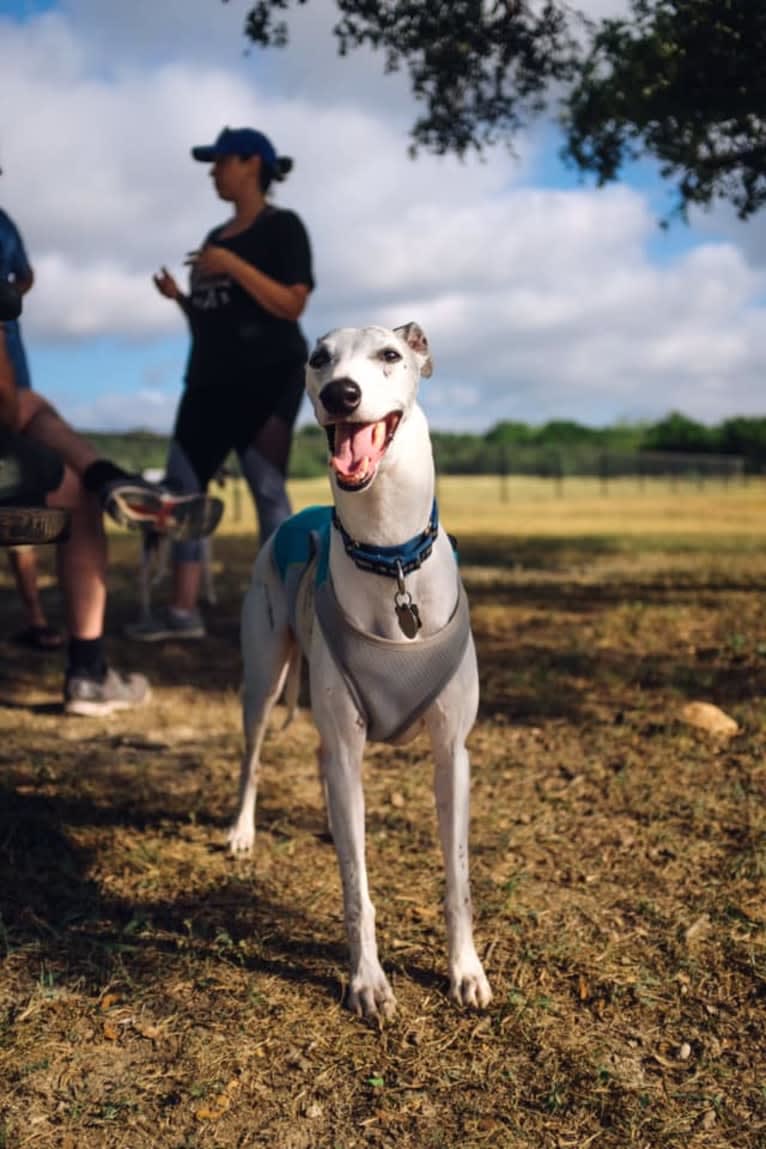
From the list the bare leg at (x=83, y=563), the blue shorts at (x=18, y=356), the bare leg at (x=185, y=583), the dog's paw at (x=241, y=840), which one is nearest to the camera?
the dog's paw at (x=241, y=840)

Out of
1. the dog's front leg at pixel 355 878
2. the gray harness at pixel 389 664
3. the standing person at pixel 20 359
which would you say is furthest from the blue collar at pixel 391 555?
the standing person at pixel 20 359

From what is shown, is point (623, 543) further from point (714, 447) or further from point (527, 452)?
point (714, 447)

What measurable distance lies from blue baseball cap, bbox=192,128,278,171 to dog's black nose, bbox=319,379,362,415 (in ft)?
12.7

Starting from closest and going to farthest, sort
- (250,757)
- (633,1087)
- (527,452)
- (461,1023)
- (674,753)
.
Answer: (633,1087) < (461,1023) < (250,757) < (674,753) < (527,452)

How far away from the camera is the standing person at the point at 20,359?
427 cm

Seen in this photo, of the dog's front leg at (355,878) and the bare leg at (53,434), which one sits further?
the bare leg at (53,434)

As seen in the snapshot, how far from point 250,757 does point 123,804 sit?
35.9 inches

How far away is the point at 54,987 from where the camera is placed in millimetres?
3043

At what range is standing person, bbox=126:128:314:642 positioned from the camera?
18.8 feet

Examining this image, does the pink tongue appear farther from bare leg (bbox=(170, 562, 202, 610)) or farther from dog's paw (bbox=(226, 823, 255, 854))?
bare leg (bbox=(170, 562, 202, 610))

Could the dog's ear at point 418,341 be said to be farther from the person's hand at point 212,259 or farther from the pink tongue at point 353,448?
the person's hand at point 212,259

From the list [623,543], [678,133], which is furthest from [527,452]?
[678,133]

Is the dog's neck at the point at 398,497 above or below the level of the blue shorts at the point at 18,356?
below

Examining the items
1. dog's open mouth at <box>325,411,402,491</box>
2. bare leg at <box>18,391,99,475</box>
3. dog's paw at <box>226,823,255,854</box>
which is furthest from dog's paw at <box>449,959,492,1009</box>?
bare leg at <box>18,391,99,475</box>
